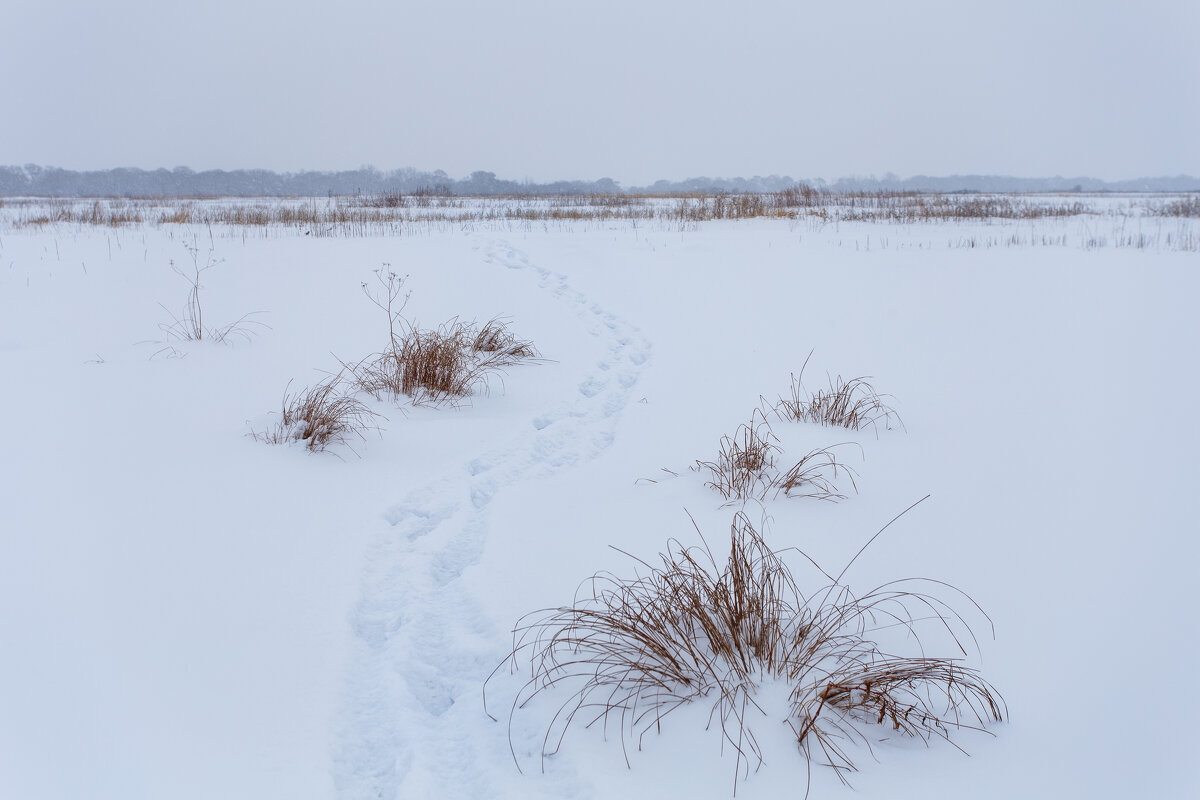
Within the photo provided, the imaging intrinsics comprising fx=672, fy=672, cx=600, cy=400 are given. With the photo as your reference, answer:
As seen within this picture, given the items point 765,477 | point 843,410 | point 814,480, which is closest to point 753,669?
point 765,477

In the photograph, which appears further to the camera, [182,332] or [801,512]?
[182,332]

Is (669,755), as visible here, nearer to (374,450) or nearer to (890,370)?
(374,450)

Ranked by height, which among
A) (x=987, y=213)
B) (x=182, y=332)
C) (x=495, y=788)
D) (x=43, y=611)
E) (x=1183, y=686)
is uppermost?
(x=987, y=213)

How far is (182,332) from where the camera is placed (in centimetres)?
595

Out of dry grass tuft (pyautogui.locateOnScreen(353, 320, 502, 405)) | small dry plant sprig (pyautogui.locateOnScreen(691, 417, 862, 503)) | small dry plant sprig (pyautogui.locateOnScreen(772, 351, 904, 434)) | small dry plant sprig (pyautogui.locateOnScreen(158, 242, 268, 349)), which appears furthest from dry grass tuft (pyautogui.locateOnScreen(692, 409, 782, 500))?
small dry plant sprig (pyautogui.locateOnScreen(158, 242, 268, 349))

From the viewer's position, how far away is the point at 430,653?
7.82 ft

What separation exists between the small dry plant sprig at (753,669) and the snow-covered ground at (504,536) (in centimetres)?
6

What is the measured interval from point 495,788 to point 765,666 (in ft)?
2.89

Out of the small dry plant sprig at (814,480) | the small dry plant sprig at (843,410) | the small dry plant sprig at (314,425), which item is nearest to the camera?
the small dry plant sprig at (814,480)

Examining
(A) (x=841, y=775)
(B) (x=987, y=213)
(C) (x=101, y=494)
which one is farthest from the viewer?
(B) (x=987, y=213)

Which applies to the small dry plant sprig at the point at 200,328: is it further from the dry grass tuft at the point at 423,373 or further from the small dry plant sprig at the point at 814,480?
the small dry plant sprig at the point at 814,480

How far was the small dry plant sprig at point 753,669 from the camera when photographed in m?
1.91

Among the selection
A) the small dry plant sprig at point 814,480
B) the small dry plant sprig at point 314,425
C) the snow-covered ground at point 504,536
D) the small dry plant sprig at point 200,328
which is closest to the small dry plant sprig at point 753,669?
the snow-covered ground at point 504,536

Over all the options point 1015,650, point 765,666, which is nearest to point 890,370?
point 1015,650
